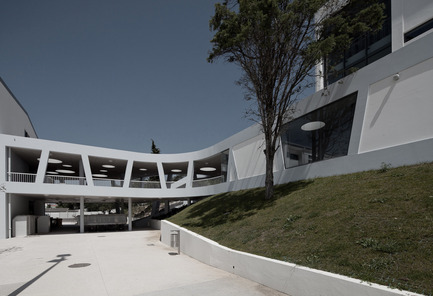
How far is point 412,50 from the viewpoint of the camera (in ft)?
32.5

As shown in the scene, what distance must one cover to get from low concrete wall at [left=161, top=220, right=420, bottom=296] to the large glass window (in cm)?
711

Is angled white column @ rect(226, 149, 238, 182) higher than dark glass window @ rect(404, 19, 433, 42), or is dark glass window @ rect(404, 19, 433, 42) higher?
dark glass window @ rect(404, 19, 433, 42)

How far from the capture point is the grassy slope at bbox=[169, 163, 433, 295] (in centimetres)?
502

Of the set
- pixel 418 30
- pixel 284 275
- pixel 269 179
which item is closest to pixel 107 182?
pixel 269 179

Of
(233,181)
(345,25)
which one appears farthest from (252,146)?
(345,25)

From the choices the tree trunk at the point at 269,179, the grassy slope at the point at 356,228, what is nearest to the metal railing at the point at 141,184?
the grassy slope at the point at 356,228

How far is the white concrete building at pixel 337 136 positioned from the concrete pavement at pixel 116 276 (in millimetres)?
7278

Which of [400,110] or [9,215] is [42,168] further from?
[400,110]

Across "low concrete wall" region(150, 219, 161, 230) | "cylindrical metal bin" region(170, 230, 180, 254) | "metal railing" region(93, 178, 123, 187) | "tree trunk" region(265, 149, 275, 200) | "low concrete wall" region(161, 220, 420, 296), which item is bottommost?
"low concrete wall" region(150, 219, 161, 230)

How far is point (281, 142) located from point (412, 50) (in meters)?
8.02

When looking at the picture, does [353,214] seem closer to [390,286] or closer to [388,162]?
[390,286]

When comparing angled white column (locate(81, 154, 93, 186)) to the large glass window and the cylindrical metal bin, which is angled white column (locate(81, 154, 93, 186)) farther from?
the large glass window

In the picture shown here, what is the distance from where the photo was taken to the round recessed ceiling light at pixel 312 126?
1363 cm

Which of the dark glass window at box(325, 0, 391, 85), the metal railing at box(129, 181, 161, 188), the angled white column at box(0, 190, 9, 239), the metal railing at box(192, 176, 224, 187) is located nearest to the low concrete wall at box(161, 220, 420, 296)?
→ the dark glass window at box(325, 0, 391, 85)
